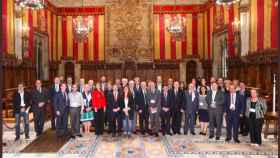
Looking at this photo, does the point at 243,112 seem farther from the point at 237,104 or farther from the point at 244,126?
the point at 244,126

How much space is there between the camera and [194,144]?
26.3ft

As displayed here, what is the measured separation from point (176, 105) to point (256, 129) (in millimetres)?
2254

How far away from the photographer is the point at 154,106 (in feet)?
29.9

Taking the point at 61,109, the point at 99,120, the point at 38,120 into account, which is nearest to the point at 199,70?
the point at 99,120

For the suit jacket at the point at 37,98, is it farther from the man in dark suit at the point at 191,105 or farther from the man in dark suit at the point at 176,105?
the man in dark suit at the point at 191,105

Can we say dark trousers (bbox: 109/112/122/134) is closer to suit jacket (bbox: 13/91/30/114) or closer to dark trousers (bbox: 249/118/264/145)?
suit jacket (bbox: 13/91/30/114)

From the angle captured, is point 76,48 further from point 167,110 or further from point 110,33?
point 167,110

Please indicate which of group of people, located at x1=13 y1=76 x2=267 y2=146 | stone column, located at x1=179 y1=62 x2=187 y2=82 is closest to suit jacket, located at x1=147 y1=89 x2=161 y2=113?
group of people, located at x1=13 y1=76 x2=267 y2=146

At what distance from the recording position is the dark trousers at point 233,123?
8.23 metres

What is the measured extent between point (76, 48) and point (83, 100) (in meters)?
12.4

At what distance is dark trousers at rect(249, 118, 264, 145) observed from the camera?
307 inches

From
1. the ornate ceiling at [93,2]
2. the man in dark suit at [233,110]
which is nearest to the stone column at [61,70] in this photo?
the ornate ceiling at [93,2]

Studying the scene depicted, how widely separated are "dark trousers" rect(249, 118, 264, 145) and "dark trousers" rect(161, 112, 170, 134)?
2.25 meters

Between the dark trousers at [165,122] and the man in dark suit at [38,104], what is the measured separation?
127 inches
